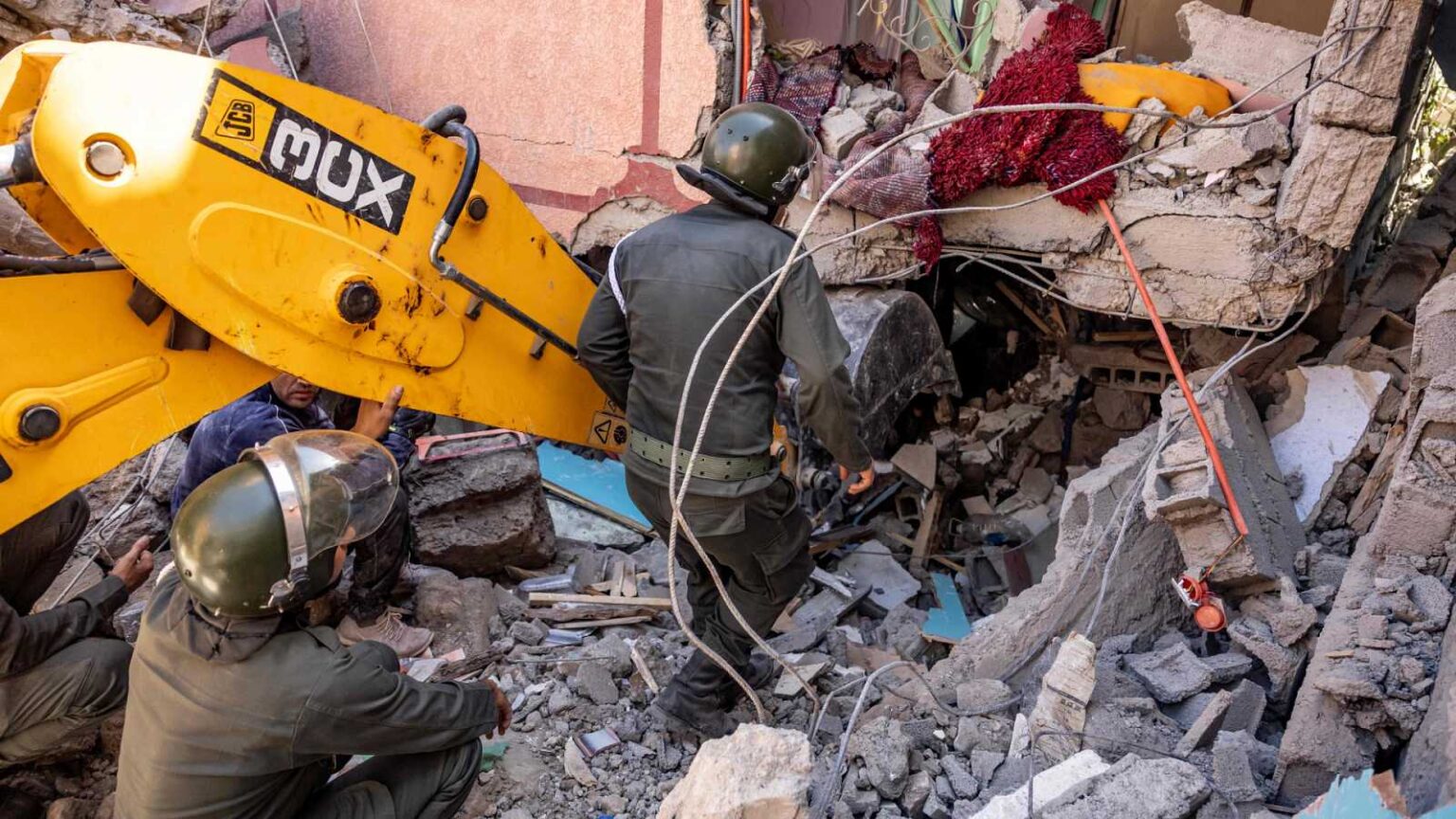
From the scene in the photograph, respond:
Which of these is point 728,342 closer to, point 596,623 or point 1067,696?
point 1067,696

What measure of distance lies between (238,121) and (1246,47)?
157 inches

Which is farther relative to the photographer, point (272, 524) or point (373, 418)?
point (373, 418)

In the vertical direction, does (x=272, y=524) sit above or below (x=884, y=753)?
above

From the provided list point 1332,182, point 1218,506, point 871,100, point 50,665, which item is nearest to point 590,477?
point 871,100

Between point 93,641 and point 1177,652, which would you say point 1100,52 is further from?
point 93,641

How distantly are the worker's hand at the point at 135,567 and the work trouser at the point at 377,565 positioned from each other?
74 centimetres

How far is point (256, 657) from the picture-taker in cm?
238

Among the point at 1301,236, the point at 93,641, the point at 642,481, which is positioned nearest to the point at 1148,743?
the point at 642,481

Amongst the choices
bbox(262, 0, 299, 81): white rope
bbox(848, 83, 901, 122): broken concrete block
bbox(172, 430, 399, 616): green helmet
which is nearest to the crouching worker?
bbox(172, 430, 399, 616): green helmet

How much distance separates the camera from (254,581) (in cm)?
230

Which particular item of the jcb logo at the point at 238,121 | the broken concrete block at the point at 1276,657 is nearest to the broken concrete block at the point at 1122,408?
the broken concrete block at the point at 1276,657

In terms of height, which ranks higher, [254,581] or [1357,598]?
[254,581]

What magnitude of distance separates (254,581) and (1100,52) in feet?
13.4

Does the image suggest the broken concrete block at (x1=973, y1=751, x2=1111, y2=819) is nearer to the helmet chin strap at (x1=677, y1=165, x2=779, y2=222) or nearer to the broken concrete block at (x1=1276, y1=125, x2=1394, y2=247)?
the helmet chin strap at (x1=677, y1=165, x2=779, y2=222)
